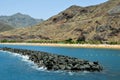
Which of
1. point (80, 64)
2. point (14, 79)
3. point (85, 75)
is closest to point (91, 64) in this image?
point (80, 64)

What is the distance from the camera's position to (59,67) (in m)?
63.1

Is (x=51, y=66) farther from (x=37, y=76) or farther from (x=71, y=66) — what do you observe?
(x=37, y=76)

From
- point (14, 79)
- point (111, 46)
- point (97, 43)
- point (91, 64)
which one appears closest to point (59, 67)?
point (91, 64)

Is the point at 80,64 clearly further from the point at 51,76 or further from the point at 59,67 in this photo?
the point at 51,76

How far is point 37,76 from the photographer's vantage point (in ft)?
174

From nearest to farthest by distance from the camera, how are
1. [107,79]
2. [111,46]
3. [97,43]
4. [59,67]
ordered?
[107,79]
[59,67]
[111,46]
[97,43]

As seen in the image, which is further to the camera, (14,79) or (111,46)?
(111,46)

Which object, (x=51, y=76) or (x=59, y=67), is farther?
(x=59, y=67)

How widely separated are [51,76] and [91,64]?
45.4 feet

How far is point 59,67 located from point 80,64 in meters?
4.54

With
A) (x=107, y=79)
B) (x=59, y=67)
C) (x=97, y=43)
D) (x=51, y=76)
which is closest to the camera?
(x=107, y=79)

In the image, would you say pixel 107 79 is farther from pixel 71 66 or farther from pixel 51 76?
pixel 71 66

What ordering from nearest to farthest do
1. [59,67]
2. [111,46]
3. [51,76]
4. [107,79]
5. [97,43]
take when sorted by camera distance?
1. [107,79]
2. [51,76]
3. [59,67]
4. [111,46]
5. [97,43]

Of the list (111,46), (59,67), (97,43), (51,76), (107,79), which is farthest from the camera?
(97,43)
